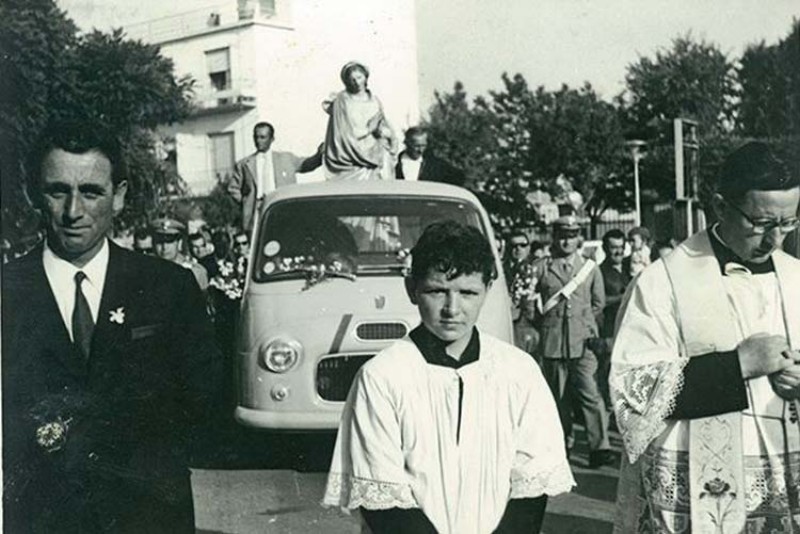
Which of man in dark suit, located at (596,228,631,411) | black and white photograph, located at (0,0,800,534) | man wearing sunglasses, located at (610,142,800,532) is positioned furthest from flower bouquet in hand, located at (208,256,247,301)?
man wearing sunglasses, located at (610,142,800,532)

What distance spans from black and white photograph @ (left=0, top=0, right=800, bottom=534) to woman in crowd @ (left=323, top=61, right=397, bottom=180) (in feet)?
0.07

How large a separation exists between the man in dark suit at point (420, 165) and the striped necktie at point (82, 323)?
3943mm

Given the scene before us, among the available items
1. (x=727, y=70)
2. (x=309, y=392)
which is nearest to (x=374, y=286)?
(x=309, y=392)

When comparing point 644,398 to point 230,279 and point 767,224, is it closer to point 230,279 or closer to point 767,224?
point 767,224

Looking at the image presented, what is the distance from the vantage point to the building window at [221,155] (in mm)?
8136

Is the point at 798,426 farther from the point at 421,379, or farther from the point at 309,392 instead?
the point at 309,392

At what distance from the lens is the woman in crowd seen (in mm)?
5801

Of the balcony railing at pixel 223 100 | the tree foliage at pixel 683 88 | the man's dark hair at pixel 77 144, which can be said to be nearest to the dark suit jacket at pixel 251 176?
the balcony railing at pixel 223 100

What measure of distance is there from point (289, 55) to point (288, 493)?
2339mm

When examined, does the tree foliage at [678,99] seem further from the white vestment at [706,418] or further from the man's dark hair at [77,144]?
the man's dark hair at [77,144]

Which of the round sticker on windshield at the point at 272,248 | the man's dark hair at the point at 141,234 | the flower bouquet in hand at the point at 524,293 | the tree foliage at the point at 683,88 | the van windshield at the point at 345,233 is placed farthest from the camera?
the tree foliage at the point at 683,88

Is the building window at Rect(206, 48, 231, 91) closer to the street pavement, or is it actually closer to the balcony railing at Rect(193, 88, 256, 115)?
the balcony railing at Rect(193, 88, 256, 115)

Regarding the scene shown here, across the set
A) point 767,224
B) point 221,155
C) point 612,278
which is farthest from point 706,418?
point 221,155

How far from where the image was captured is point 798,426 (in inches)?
102
